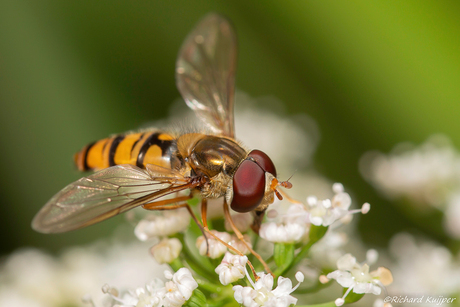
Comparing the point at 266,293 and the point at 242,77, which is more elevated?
the point at 242,77

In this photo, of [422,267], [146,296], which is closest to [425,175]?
[422,267]

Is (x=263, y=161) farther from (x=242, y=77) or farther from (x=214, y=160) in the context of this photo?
(x=242, y=77)

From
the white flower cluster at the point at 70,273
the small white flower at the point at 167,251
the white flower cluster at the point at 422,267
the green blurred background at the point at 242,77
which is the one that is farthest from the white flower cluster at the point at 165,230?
the green blurred background at the point at 242,77

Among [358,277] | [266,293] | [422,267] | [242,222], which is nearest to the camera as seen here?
[266,293]

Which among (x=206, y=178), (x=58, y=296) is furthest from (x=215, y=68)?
(x=58, y=296)

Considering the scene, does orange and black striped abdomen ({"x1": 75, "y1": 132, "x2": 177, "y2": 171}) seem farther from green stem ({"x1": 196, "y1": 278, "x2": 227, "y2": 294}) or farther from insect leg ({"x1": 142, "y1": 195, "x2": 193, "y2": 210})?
green stem ({"x1": 196, "y1": 278, "x2": 227, "y2": 294})

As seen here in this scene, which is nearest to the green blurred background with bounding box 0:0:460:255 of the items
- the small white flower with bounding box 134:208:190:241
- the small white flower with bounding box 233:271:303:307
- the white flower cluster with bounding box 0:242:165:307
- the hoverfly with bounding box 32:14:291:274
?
the white flower cluster with bounding box 0:242:165:307

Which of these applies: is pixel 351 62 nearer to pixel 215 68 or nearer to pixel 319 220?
pixel 215 68
